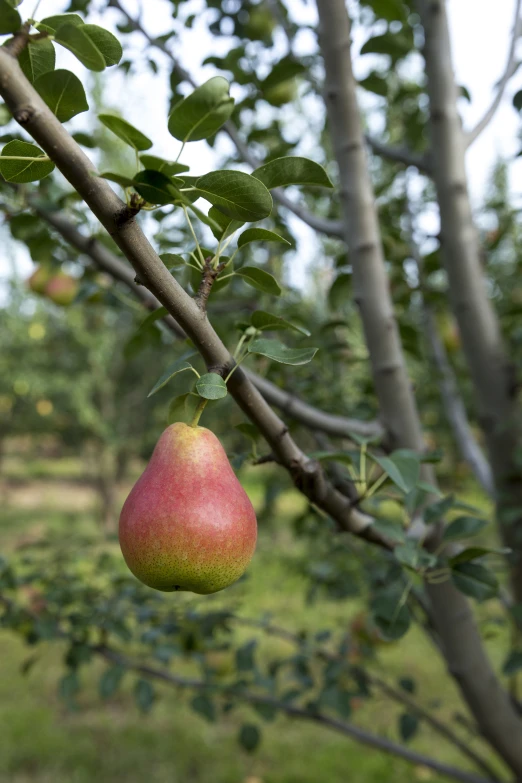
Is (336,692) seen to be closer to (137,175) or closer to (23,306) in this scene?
(137,175)

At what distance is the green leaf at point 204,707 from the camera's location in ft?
4.16

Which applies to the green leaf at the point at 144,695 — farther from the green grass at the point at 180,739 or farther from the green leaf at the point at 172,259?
the green leaf at the point at 172,259

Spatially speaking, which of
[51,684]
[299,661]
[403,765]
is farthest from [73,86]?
[51,684]

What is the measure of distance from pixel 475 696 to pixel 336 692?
319mm

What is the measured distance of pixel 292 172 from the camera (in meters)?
0.47

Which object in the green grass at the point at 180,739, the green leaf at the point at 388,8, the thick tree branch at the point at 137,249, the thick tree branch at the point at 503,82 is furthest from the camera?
the green grass at the point at 180,739

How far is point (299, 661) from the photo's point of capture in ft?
4.63

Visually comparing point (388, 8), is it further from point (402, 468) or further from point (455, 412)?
point (455, 412)

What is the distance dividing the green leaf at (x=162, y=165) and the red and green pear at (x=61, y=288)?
168cm

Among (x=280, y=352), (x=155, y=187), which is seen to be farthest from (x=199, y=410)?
(x=155, y=187)

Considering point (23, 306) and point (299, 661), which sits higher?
point (299, 661)

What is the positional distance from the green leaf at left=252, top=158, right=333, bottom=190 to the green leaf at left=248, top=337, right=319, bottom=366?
122 millimetres

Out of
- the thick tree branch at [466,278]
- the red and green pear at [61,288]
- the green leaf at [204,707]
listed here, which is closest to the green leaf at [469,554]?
the thick tree branch at [466,278]

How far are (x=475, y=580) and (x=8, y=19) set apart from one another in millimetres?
665
